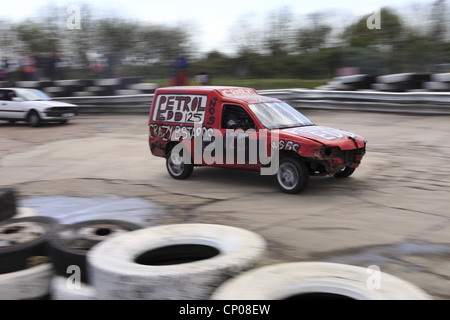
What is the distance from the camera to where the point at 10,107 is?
1916cm

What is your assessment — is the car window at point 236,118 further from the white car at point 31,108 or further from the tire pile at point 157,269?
the white car at point 31,108

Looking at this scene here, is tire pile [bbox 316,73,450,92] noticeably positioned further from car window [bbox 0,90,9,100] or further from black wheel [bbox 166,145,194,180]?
car window [bbox 0,90,9,100]

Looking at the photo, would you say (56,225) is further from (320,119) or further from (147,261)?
(320,119)

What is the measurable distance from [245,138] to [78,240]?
4089mm

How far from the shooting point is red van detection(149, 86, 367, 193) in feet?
25.3

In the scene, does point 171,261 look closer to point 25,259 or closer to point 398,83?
point 25,259

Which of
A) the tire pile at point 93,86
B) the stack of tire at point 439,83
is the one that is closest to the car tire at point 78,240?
the stack of tire at point 439,83

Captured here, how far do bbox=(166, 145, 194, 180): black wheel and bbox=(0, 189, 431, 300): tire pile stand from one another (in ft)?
12.9

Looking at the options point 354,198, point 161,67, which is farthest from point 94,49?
point 354,198

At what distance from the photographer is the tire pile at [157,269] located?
11.2 ft

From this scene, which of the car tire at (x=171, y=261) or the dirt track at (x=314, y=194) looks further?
the dirt track at (x=314, y=194)

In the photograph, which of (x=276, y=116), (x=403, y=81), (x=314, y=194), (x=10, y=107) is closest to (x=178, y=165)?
(x=276, y=116)

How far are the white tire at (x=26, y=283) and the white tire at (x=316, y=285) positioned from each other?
1.81m

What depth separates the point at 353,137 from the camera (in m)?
7.99
